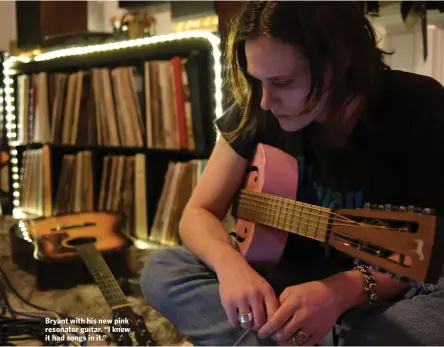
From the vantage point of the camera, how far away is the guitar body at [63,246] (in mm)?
1429

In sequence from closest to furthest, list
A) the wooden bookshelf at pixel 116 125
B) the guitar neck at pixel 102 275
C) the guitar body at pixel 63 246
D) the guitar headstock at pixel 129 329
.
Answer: the guitar headstock at pixel 129 329, the guitar neck at pixel 102 275, the guitar body at pixel 63 246, the wooden bookshelf at pixel 116 125

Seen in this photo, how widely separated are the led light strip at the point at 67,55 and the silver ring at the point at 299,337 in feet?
2.99

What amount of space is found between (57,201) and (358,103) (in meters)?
1.58

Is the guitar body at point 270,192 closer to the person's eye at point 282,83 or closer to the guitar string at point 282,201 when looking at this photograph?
the guitar string at point 282,201

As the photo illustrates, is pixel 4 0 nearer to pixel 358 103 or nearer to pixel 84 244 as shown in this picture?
pixel 84 244

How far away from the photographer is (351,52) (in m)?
0.80

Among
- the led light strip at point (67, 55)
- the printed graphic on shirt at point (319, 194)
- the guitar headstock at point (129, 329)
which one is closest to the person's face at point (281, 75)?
the printed graphic on shirt at point (319, 194)

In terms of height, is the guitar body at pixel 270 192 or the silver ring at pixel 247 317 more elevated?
the guitar body at pixel 270 192

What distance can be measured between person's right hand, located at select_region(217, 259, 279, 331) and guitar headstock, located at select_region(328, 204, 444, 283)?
0.42 ft

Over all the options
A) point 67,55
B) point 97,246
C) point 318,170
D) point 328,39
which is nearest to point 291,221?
point 318,170

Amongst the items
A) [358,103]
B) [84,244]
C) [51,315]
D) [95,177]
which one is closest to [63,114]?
[95,177]

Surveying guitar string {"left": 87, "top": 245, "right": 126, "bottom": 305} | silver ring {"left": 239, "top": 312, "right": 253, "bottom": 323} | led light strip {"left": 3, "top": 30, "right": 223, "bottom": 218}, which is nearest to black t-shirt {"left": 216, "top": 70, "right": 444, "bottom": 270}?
silver ring {"left": 239, "top": 312, "right": 253, "bottom": 323}

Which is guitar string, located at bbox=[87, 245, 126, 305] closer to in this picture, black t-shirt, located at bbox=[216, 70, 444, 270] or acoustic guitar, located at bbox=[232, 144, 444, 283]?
acoustic guitar, located at bbox=[232, 144, 444, 283]

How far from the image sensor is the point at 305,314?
69cm
